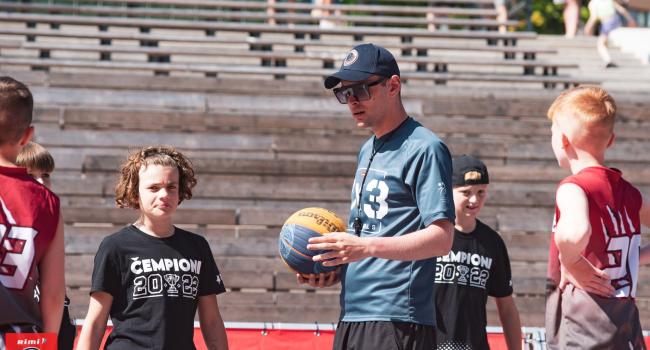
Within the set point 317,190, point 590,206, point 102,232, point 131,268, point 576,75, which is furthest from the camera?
point 576,75

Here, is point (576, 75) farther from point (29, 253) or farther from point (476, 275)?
point (29, 253)

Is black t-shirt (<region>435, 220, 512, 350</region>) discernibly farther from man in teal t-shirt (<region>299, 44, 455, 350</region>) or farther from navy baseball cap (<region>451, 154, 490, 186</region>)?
man in teal t-shirt (<region>299, 44, 455, 350</region>)

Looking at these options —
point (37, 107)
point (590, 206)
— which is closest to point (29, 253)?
point (590, 206)

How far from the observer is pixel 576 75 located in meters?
16.2

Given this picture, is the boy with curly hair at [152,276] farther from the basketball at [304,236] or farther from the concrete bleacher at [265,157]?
the concrete bleacher at [265,157]

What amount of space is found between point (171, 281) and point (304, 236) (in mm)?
728

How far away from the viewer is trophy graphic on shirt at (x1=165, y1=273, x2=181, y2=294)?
491cm

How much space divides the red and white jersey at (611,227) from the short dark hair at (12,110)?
208 centimetres

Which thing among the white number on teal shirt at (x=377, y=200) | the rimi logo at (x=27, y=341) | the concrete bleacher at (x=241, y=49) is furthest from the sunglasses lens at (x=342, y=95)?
the concrete bleacher at (x=241, y=49)

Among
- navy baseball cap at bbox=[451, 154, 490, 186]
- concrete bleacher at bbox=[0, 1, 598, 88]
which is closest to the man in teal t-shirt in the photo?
navy baseball cap at bbox=[451, 154, 490, 186]

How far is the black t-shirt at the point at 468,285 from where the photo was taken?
5.67 meters

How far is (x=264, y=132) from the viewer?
12461mm

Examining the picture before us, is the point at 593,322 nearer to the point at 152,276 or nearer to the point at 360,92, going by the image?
the point at 360,92

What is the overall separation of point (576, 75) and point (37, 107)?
8121 millimetres
